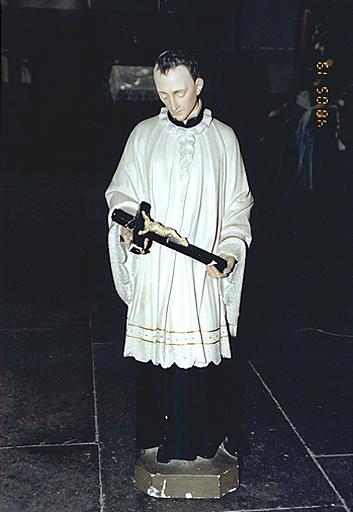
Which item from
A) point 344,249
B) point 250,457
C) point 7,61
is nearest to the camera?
point 250,457

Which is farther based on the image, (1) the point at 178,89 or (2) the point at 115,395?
(2) the point at 115,395

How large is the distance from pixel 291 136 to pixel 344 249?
1611 mm

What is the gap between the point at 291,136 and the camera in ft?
28.1

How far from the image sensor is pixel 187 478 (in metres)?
3.29

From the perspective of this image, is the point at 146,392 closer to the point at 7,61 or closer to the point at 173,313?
the point at 173,313

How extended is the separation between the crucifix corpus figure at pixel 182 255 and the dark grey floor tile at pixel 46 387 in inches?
36.8

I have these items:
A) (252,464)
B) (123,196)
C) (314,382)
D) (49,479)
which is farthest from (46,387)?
(123,196)

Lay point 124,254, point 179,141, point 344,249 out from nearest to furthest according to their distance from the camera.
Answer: point 179,141 < point 124,254 < point 344,249

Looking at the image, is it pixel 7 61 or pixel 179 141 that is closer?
pixel 179 141

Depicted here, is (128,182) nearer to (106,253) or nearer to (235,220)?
(235,220)

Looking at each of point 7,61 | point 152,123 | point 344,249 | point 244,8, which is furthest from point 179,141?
point 7,61

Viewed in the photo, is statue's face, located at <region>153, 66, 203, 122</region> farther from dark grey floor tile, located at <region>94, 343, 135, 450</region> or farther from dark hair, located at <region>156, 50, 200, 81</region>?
dark grey floor tile, located at <region>94, 343, 135, 450</region>

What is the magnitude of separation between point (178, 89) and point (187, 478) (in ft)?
5.92

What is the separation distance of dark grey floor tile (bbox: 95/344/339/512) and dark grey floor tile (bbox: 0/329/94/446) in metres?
0.14
